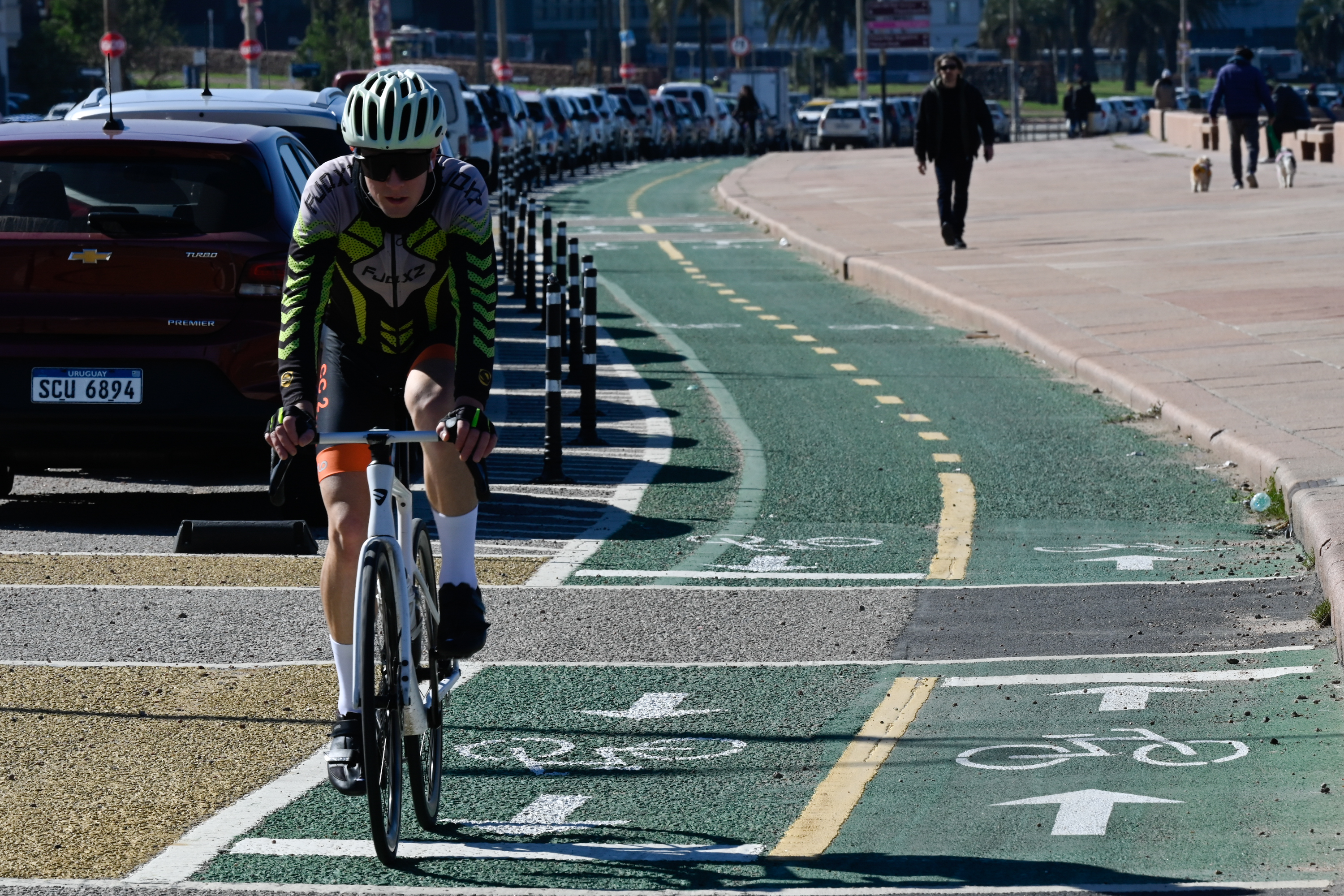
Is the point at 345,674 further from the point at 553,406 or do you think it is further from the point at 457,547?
the point at 553,406

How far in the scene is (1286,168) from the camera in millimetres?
31766

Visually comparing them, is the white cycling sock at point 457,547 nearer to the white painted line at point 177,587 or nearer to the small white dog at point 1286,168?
the white painted line at point 177,587

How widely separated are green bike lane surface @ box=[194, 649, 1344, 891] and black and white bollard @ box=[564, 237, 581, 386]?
5885mm

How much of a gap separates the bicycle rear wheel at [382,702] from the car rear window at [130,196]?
16.4 ft

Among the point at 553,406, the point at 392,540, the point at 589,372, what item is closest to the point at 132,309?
the point at 553,406

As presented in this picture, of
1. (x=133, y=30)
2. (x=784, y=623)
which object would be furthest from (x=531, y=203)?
(x=133, y=30)

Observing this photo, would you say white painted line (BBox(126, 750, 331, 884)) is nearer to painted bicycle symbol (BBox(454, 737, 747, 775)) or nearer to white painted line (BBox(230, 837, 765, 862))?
white painted line (BBox(230, 837, 765, 862))

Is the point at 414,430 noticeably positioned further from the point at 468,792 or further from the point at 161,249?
the point at 161,249

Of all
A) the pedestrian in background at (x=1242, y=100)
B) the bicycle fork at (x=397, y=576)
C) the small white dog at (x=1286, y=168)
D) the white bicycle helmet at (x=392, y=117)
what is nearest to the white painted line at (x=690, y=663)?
the bicycle fork at (x=397, y=576)

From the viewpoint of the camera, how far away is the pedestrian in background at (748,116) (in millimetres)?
66250

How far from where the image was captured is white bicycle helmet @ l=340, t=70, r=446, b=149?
519cm

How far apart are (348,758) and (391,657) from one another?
0.25m

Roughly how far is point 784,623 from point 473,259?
9.04 feet

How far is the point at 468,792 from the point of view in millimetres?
5703
